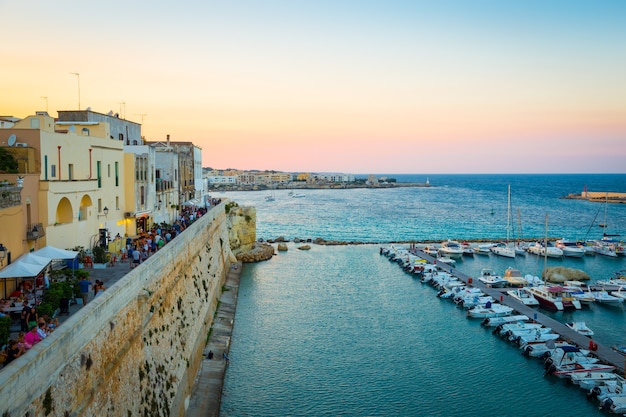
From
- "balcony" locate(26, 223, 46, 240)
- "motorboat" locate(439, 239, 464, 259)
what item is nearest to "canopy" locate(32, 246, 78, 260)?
"balcony" locate(26, 223, 46, 240)

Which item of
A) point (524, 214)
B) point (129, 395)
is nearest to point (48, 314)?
point (129, 395)

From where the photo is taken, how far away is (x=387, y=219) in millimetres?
86562

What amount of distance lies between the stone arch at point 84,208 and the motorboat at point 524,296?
2612cm

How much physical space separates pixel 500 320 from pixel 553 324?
272 centimetres

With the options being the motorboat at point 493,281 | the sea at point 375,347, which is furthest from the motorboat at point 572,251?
the motorboat at point 493,281

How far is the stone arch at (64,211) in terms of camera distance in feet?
61.3

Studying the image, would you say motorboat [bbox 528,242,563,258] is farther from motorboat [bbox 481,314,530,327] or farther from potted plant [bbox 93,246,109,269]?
potted plant [bbox 93,246,109,269]

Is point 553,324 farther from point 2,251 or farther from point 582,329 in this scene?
point 2,251

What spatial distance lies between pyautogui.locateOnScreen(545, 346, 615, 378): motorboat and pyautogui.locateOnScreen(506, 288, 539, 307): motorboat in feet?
32.0

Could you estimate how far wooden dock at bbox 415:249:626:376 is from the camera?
2277 cm

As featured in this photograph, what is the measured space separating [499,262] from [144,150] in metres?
33.7

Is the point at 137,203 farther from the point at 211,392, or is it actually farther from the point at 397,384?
the point at 397,384

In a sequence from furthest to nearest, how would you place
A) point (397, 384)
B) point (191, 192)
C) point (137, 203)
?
point (191, 192)
point (137, 203)
point (397, 384)

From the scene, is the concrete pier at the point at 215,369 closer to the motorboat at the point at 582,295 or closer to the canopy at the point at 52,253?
the canopy at the point at 52,253
